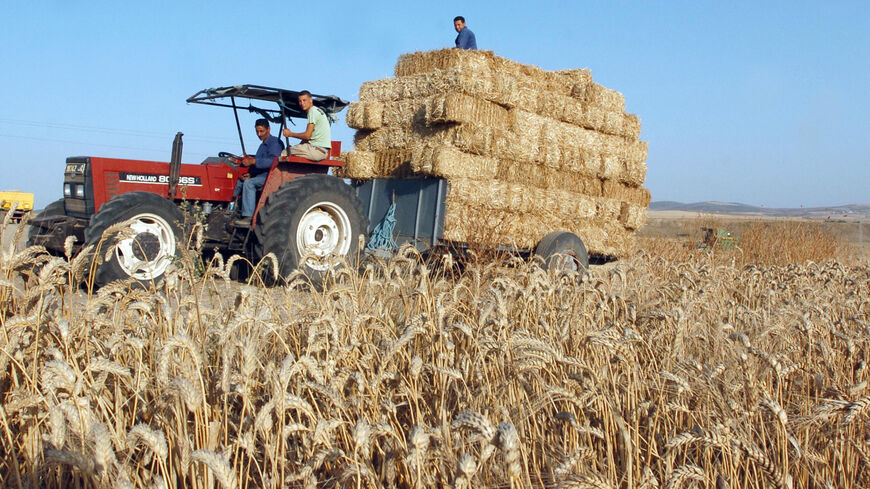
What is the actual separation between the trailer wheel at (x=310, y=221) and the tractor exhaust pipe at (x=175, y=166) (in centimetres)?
103

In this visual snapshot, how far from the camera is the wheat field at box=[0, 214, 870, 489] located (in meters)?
1.85

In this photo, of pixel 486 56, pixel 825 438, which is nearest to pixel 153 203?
pixel 486 56

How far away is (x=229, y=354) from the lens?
84.0 inches

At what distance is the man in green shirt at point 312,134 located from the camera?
740 cm

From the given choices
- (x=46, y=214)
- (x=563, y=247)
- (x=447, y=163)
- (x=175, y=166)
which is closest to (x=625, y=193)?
(x=563, y=247)

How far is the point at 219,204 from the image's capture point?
25.3ft

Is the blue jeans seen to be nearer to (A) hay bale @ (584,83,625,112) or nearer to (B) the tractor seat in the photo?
(B) the tractor seat

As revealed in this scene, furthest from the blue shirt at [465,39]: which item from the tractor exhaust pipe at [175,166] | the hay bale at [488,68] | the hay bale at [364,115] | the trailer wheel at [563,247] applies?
the tractor exhaust pipe at [175,166]

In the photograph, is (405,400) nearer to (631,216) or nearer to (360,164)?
(360,164)

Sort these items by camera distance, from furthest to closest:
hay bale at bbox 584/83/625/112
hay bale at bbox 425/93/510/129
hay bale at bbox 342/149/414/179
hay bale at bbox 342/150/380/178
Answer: hay bale at bbox 584/83/625/112 → hay bale at bbox 342/150/380/178 → hay bale at bbox 342/149/414/179 → hay bale at bbox 425/93/510/129

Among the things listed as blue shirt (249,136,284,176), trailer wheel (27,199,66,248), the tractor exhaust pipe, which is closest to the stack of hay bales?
blue shirt (249,136,284,176)

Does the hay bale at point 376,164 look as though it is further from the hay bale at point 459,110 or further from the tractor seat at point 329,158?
the hay bale at point 459,110

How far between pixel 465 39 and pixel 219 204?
440 centimetres

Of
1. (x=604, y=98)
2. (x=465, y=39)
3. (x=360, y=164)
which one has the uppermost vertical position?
(x=465, y=39)
